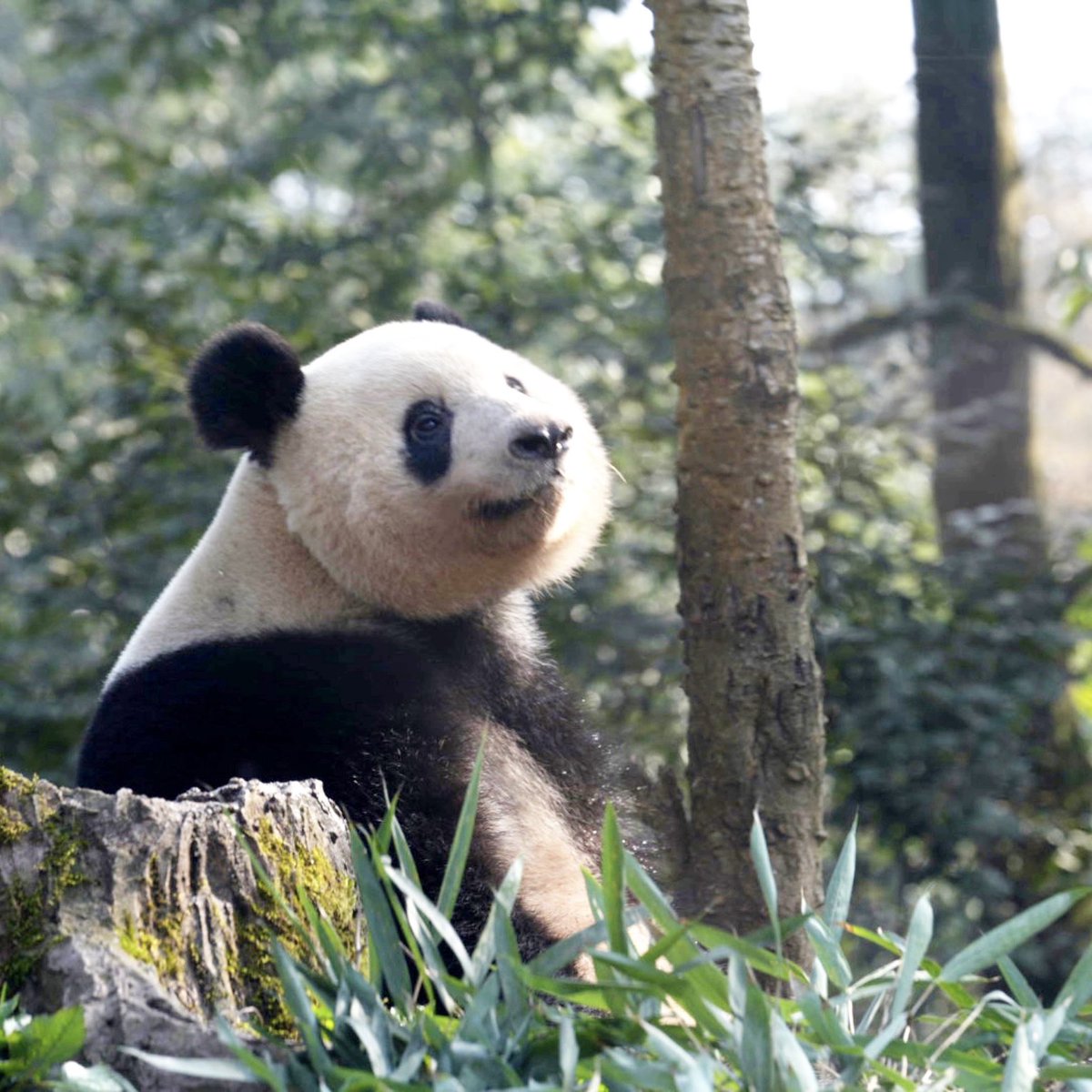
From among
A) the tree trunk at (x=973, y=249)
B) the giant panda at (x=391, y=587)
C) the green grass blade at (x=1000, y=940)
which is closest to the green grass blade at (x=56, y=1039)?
the green grass blade at (x=1000, y=940)

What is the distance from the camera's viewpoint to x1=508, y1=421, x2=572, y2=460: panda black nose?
3.04 meters

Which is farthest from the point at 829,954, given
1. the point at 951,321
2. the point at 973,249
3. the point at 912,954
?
the point at 973,249

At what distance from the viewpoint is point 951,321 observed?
19.6ft

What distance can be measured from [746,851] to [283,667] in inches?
42.4

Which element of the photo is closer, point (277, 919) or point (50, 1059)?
point (50, 1059)

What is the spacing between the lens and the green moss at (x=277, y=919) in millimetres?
1859

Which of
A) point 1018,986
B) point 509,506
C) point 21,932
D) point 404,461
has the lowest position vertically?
point 1018,986

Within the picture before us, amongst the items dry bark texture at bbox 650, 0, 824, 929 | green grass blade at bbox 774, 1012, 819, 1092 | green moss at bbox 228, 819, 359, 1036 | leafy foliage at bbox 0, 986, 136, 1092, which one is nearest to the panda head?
dry bark texture at bbox 650, 0, 824, 929

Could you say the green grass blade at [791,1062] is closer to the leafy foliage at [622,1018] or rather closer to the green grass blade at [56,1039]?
the leafy foliage at [622,1018]

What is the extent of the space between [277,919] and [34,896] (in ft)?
1.03

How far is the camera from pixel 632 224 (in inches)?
209

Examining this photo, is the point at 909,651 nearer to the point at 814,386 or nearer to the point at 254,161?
the point at 814,386

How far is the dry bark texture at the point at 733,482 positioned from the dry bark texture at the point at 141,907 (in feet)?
4.46

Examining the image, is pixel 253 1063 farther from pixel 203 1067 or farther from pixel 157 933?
pixel 157 933
